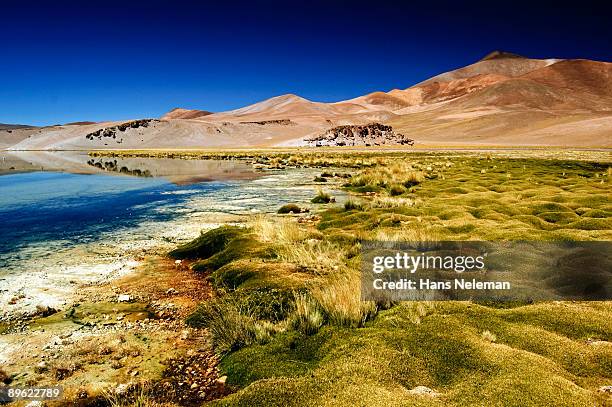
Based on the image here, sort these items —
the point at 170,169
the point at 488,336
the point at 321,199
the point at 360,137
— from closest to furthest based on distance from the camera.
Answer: the point at 488,336, the point at 321,199, the point at 170,169, the point at 360,137

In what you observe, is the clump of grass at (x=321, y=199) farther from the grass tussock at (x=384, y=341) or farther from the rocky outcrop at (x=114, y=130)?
the rocky outcrop at (x=114, y=130)

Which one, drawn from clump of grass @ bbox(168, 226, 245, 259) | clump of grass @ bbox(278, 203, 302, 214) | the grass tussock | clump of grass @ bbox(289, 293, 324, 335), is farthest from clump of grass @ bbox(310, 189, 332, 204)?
clump of grass @ bbox(289, 293, 324, 335)

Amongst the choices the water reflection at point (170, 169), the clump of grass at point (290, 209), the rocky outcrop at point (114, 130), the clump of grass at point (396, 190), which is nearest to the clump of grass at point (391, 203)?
the clump of grass at point (290, 209)

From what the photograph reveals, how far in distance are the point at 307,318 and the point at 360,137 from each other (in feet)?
383

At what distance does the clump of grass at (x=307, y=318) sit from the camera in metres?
6.13

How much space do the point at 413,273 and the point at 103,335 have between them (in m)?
5.63

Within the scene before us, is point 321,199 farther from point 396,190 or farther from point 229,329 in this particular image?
point 229,329

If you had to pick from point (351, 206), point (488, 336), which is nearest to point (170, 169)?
point (351, 206)

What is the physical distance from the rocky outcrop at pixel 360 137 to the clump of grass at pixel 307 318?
112 meters

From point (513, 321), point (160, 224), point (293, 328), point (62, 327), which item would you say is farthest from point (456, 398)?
point (160, 224)

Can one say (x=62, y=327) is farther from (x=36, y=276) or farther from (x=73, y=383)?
(x=36, y=276)

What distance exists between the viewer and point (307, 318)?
6.24 meters

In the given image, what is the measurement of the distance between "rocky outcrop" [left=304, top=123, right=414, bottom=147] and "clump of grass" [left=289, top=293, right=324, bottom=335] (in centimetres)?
11171

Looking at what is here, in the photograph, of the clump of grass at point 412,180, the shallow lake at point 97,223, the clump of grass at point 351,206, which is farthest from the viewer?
the clump of grass at point 412,180
